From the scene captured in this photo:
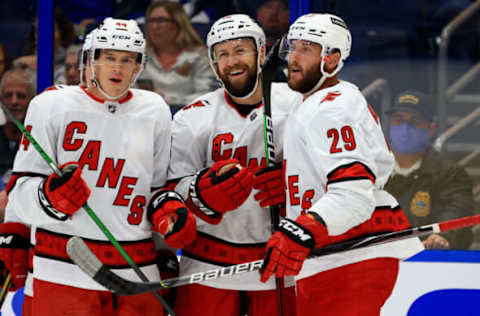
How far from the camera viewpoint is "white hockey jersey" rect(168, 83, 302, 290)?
2387 millimetres

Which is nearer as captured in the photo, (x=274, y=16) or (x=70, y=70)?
(x=274, y=16)

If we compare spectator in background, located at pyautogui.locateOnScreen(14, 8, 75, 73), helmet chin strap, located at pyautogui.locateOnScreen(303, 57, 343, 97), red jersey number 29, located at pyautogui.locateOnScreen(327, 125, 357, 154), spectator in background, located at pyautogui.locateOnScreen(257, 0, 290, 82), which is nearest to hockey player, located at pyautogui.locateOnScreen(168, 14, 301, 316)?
helmet chin strap, located at pyautogui.locateOnScreen(303, 57, 343, 97)

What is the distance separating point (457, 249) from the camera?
9.39ft

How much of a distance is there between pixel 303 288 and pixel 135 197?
579 mm

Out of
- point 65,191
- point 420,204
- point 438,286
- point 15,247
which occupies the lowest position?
point 438,286

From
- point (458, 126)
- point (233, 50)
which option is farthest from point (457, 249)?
point (233, 50)

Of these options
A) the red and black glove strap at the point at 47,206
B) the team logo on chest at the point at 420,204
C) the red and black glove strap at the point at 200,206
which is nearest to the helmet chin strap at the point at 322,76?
the red and black glove strap at the point at 200,206

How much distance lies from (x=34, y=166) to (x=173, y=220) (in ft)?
1.47

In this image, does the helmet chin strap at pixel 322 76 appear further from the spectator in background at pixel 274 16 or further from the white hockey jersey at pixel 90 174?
the spectator in background at pixel 274 16

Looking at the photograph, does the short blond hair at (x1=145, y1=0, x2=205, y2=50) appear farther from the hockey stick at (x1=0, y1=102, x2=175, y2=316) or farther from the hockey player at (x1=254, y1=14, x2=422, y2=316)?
the hockey stick at (x1=0, y1=102, x2=175, y2=316)

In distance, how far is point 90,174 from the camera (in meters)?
2.24

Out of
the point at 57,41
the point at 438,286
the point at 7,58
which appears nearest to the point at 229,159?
the point at 438,286

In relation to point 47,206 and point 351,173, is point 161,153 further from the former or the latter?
point 351,173

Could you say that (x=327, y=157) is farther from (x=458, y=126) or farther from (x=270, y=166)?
(x=458, y=126)
